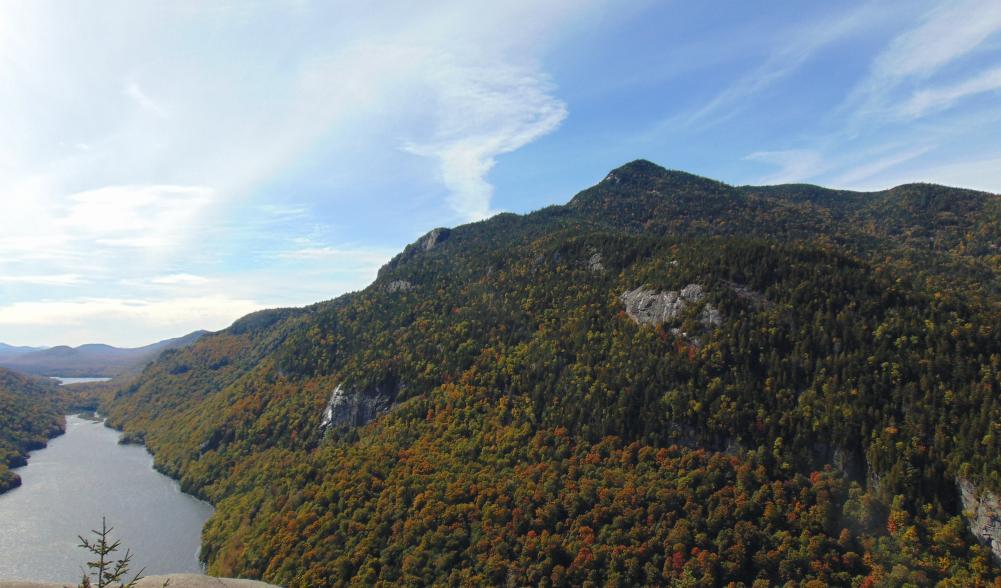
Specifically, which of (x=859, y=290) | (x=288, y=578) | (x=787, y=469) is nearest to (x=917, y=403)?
(x=787, y=469)


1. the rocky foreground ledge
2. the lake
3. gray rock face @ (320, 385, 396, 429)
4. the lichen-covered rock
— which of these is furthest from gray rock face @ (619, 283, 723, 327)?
the lake

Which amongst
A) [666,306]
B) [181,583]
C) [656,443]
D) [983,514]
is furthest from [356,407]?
[983,514]

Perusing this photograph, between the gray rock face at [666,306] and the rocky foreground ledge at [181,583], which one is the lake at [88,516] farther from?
the gray rock face at [666,306]

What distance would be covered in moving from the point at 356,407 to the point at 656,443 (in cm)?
8520

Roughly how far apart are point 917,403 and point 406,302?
153555mm

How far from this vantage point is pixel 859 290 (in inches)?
4274

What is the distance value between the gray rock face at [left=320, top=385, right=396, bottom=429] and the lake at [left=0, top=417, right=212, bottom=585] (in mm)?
38723

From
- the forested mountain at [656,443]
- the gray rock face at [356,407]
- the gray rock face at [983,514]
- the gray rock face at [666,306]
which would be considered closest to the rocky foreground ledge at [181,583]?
the forested mountain at [656,443]

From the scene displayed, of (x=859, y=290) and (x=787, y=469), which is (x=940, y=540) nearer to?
(x=787, y=469)

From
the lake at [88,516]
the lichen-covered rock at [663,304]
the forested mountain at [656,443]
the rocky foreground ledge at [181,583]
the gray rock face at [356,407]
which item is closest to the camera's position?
the rocky foreground ledge at [181,583]

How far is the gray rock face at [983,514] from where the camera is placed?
65500mm

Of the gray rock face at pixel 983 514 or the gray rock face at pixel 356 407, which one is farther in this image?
the gray rock face at pixel 356 407

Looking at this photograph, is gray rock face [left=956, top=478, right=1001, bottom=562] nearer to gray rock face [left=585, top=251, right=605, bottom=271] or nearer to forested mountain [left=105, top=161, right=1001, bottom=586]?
forested mountain [left=105, top=161, right=1001, bottom=586]

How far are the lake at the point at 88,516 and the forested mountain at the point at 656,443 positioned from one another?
24.0 feet
